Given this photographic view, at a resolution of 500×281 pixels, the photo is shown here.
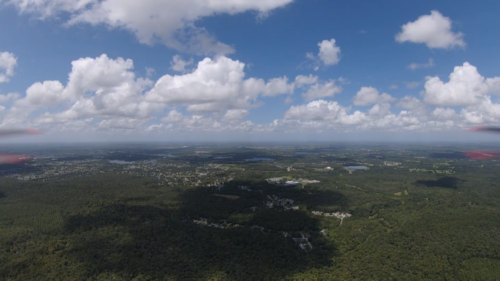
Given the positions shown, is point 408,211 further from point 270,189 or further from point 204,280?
point 204,280

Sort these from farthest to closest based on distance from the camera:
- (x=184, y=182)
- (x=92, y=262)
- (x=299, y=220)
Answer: (x=184, y=182)
(x=299, y=220)
(x=92, y=262)

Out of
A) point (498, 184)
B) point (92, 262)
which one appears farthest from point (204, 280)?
point (498, 184)

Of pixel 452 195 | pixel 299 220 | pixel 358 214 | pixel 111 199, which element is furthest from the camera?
pixel 452 195

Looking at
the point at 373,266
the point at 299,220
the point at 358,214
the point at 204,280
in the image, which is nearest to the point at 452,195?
the point at 358,214

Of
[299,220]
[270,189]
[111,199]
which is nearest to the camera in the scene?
[299,220]

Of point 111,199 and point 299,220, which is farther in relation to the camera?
point 111,199

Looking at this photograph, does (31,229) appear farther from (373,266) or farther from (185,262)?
(373,266)
